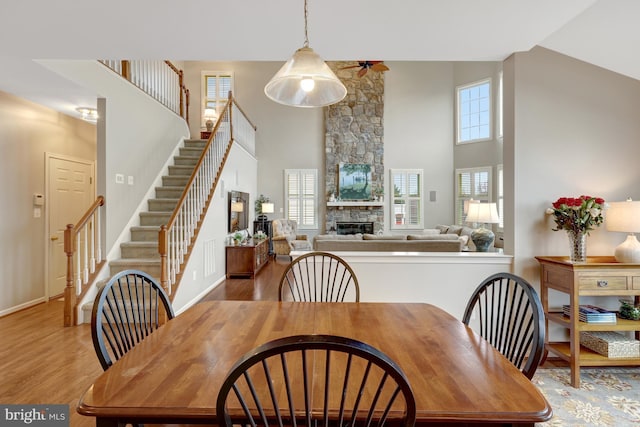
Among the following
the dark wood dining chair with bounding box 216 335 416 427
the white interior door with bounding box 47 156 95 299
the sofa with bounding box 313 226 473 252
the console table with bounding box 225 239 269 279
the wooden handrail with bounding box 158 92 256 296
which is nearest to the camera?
the dark wood dining chair with bounding box 216 335 416 427

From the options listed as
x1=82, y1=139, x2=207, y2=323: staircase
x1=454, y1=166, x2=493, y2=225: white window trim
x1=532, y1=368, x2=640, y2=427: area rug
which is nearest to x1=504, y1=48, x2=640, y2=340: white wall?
x1=532, y1=368, x2=640, y2=427: area rug

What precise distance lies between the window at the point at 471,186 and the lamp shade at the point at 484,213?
4.29 m

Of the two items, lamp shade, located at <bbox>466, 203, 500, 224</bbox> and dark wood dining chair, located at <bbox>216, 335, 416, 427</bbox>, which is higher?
lamp shade, located at <bbox>466, 203, 500, 224</bbox>

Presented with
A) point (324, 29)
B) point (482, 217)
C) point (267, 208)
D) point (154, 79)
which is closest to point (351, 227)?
point (267, 208)

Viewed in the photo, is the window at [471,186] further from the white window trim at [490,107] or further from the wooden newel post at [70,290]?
the wooden newel post at [70,290]

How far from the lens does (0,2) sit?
219 centimetres

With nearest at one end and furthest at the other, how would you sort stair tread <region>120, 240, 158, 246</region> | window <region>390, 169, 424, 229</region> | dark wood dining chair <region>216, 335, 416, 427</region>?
dark wood dining chair <region>216, 335, 416, 427</region> → stair tread <region>120, 240, 158, 246</region> → window <region>390, 169, 424, 229</region>

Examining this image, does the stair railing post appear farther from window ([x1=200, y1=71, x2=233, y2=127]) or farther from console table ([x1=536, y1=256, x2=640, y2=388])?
window ([x1=200, y1=71, x2=233, y2=127])

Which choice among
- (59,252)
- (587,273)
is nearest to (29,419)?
(59,252)

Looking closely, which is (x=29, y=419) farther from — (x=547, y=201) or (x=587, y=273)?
(x=547, y=201)

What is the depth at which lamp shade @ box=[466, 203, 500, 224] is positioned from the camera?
4.38m

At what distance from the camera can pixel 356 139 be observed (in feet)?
30.7

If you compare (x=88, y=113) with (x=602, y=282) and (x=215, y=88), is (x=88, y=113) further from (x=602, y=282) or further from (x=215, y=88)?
(x=602, y=282)

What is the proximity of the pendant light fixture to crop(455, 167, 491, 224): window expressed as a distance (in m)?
7.70
